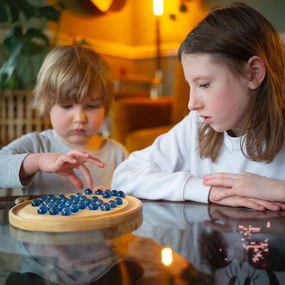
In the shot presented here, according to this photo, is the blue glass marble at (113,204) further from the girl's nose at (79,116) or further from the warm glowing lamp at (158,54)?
the warm glowing lamp at (158,54)

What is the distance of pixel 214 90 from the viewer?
2.81 ft

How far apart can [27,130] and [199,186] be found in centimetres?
177

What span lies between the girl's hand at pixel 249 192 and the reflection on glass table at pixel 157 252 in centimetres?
6

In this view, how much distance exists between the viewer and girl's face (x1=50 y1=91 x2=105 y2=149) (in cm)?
123

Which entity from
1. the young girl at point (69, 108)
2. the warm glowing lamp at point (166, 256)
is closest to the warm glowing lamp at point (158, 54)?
the young girl at point (69, 108)

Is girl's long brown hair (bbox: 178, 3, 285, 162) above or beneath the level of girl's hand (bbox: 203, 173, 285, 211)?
above

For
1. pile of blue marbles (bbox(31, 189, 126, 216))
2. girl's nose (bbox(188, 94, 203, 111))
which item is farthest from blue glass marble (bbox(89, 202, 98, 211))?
girl's nose (bbox(188, 94, 203, 111))

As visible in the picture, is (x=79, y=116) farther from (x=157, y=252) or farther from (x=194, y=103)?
(x=157, y=252)

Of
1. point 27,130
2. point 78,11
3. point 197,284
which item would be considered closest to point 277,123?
point 197,284

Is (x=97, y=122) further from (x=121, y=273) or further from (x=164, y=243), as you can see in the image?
(x=121, y=273)

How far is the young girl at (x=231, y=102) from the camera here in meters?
0.86

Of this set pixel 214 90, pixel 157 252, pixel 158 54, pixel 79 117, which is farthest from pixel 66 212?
pixel 158 54

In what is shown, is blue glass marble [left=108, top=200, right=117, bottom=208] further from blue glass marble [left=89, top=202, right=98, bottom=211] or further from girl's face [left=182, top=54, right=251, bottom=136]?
girl's face [left=182, top=54, right=251, bottom=136]

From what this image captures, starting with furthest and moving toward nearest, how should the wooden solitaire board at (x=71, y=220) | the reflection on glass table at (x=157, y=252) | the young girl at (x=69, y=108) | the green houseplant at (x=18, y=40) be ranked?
the green houseplant at (x=18, y=40), the young girl at (x=69, y=108), the wooden solitaire board at (x=71, y=220), the reflection on glass table at (x=157, y=252)
